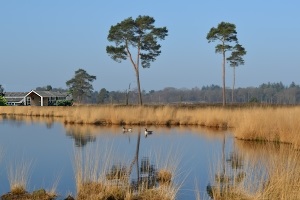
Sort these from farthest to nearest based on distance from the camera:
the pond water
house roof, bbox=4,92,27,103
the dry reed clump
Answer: house roof, bbox=4,92,27,103 < the dry reed clump < the pond water

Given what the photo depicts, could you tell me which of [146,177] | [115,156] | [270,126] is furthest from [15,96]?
[146,177]

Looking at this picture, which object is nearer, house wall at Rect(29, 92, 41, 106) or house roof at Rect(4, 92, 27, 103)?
house wall at Rect(29, 92, 41, 106)

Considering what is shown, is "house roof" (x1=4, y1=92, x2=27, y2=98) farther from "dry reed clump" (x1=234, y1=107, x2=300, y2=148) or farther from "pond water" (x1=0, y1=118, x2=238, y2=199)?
"dry reed clump" (x1=234, y1=107, x2=300, y2=148)

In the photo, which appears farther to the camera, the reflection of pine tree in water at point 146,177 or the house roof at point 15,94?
the house roof at point 15,94

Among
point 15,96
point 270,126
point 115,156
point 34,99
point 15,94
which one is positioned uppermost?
point 15,94

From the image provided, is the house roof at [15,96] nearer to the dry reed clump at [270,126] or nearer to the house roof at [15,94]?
the house roof at [15,94]

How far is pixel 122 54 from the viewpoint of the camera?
36219 millimetres

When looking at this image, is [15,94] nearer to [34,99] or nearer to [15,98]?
[15,98]

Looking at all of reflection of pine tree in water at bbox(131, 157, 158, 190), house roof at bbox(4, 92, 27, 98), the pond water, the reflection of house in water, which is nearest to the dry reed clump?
the pond water

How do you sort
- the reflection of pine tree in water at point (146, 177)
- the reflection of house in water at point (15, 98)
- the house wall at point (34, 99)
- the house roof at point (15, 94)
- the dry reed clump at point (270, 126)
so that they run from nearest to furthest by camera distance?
the reflection of pine tree in water at point (146, 177)
the dry reed clump at point (270, 126)
the house wall at point (34, 99)
the reflection of house in water at point (15, 98)
the house roof at point (15, 94)

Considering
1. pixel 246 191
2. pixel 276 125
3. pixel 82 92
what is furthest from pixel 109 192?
pixel 82 92

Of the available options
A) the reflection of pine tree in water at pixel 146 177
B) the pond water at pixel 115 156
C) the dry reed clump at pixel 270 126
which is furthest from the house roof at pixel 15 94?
the reflection of pine tree in water at pixel 146 177

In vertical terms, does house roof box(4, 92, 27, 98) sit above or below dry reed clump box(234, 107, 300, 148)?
above

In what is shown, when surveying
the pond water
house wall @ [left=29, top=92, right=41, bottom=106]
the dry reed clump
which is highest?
house wall @ [left=29, top=92, right=41, bottom=106]
